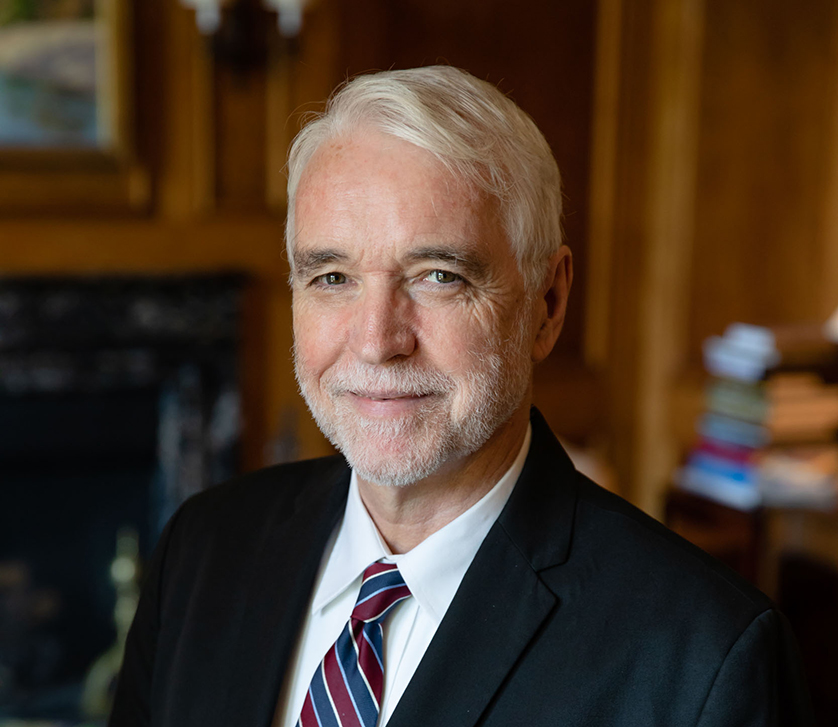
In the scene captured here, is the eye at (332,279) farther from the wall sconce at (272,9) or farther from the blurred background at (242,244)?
the wall sconce at (272,9)

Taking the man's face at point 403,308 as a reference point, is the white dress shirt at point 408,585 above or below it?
below

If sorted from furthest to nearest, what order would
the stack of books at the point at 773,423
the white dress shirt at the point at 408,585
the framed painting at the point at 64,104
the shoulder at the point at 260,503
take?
1. the stack of books at the point at 773,423
2. the framed painting at the point at 64,104
3. the shoulder at the point at 260,503
4. the white dress shirt at the point at 408,585

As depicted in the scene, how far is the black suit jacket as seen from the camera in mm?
953

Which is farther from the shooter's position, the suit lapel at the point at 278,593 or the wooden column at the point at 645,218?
the wooden column at the point at 645,218

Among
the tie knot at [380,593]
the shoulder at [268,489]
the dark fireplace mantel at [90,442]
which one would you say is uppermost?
the shoulder at [268,489]

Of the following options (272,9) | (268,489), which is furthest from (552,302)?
(272,9)

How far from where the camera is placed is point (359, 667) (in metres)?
1.06

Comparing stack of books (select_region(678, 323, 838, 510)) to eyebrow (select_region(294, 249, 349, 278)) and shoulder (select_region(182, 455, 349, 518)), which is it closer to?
shoulder (select_region(182, 455, 349, 518))

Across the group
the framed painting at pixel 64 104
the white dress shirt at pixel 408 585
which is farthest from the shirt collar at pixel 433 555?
the framed painting at pixel 64 104

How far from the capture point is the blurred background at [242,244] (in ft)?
10.1

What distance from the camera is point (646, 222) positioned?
12.7 ft

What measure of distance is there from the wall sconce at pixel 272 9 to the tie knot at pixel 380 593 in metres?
2.37

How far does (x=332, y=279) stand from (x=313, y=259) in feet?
0.10

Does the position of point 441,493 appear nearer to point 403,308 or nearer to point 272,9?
point 403,308
